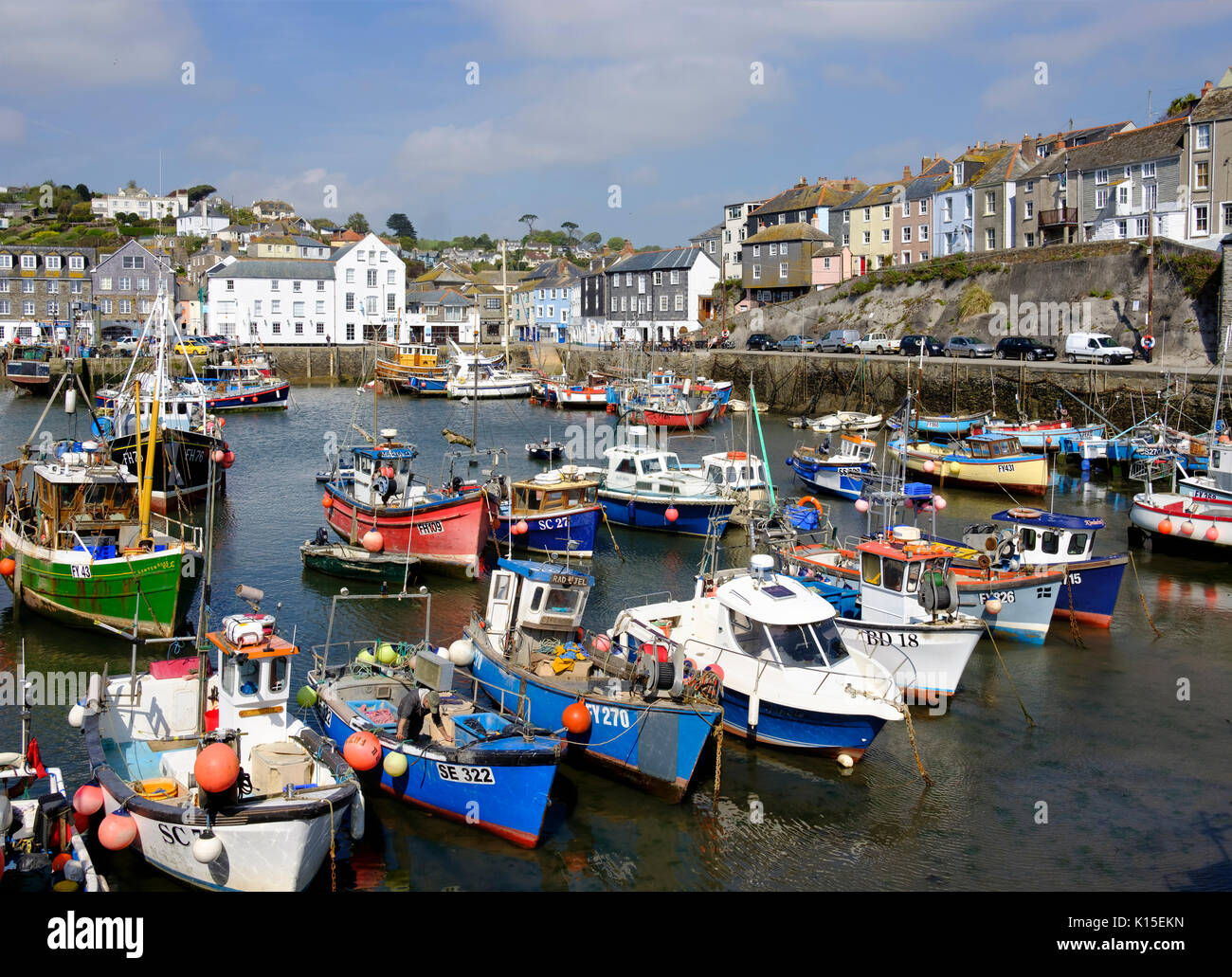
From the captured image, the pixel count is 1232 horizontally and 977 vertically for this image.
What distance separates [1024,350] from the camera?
49.6 metres

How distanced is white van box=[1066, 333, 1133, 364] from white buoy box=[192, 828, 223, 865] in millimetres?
43425

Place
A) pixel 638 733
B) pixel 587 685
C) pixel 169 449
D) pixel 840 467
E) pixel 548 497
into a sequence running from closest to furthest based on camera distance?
pixel 638 733 < pixel 587 685 < pixel 548 497 < pixel 169 449 < pixel 840 467

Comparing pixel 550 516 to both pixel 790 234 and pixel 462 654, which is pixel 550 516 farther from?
pixel 790 234

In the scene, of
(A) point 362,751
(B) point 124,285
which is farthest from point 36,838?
(B) point 124,285

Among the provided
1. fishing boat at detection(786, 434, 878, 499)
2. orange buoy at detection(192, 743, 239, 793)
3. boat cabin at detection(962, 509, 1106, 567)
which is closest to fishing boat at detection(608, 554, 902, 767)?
orange buoy at detection(192, 743, 239, 793)

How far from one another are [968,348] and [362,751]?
47539 mm

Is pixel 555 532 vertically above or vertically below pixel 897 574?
below

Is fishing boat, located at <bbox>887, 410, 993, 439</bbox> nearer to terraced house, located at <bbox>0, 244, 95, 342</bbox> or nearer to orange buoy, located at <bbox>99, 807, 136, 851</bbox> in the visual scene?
orange buoy, located at <bbox>99, 807, 136, 851</bbox>

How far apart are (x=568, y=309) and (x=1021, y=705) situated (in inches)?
3305

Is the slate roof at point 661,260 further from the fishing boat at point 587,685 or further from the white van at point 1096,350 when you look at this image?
the fishing boat at point 587,685

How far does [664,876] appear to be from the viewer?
39.1 ft

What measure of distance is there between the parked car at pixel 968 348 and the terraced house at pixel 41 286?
66.9 meters

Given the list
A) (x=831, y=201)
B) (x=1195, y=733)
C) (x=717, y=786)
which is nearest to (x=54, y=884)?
(x=717, y=786)

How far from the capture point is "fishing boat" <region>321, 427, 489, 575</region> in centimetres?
2362
